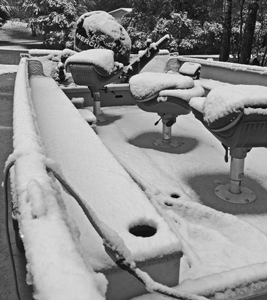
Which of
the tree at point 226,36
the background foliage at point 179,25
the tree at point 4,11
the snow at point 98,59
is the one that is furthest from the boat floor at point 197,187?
the tree at point 4,11

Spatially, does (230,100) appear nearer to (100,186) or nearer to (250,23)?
(100,186)

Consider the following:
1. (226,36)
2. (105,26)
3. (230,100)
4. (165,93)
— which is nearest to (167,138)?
(165,93)

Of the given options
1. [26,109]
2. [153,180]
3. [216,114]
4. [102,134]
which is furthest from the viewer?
[102,134]

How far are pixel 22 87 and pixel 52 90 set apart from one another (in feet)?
3.82

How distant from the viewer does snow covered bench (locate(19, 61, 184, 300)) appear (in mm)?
1337

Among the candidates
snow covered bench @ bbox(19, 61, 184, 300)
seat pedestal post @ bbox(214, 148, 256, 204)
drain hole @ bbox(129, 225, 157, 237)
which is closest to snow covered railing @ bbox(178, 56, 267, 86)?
seat pedestal post @ bbox(214, 148, 256, 204)

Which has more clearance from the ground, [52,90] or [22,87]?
[22,87]

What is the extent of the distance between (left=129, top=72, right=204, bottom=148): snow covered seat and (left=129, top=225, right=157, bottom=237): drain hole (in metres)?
3.33

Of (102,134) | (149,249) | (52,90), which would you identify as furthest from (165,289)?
(102,134)

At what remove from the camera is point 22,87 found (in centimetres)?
368

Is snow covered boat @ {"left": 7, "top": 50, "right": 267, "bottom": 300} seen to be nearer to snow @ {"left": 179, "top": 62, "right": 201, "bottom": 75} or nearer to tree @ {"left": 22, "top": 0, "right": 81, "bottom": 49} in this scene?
snow @ {"left": 179, "top": 62, "right": 201, "bottom": 75}

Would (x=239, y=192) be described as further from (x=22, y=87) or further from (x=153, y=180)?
(x=22, y=87)

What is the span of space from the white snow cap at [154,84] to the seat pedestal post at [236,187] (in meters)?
1.65

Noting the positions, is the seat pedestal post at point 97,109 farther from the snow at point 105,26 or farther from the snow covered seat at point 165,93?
the snow at point 105,26
